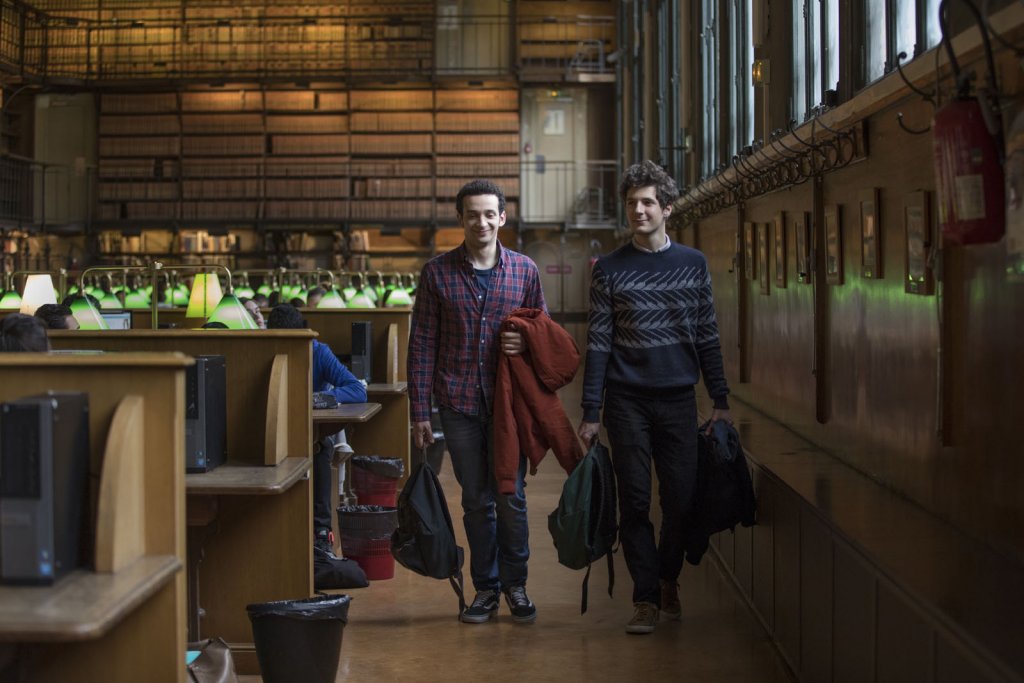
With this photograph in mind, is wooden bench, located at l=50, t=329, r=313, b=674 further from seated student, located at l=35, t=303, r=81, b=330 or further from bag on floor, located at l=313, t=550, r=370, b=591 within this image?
bag on floor, located at l=313, t=550, r=370, b=591

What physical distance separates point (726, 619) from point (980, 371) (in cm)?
156

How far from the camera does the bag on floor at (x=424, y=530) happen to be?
402cm

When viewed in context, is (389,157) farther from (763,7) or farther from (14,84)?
(763,7)

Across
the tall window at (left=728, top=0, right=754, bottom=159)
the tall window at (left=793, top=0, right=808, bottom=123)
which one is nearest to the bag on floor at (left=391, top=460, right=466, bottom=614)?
the tall window at (left=793, top=0, right=808, bottom=123)

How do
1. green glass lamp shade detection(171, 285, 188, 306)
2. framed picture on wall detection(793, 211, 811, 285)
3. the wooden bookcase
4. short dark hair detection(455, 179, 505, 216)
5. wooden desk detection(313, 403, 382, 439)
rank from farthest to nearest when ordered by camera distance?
the wooden bookcase → green glass lamp shade detection(171, 285, 188, 306) → framed picture on wall detection(793, 211, 811, 285) → wooden desk detection(313, 403, 382, 439) → short dark hair detection(455, 179, 505, 216)

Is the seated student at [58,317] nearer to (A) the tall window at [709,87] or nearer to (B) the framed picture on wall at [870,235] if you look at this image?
(B) the framed picture on wall at [870,235]

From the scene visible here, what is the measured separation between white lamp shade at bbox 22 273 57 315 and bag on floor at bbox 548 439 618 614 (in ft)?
8.32

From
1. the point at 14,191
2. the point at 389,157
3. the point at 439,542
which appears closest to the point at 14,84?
the point at 14,191

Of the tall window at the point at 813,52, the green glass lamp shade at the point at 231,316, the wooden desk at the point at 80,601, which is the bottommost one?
→ the wooden desk at the point at 80,601

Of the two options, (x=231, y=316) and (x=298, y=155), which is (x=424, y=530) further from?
(x=298, y=155)

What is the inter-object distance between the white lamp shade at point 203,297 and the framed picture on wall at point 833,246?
2316 millimetres

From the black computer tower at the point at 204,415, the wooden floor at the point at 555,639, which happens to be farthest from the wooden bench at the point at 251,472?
the wooden floor at the point at 555,639

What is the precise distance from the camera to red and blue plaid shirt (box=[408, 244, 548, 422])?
402cm

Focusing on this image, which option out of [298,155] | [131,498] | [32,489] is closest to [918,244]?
[131,498]
